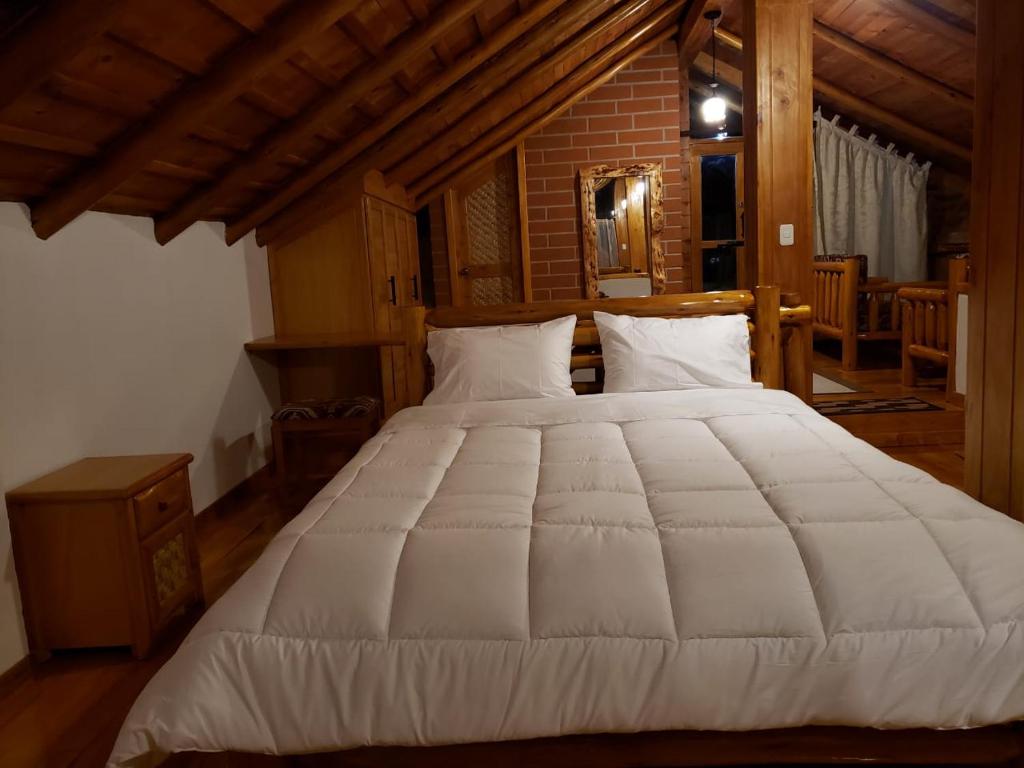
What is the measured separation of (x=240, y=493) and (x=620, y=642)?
2722 mm

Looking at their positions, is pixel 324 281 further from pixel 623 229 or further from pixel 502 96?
pixel 623 229

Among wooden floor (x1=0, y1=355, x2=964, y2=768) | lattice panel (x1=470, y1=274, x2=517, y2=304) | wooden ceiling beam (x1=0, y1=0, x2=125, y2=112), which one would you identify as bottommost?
wooden floor (x1=0, y1=355, x2=964, y2=768)

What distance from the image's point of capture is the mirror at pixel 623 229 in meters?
6.27

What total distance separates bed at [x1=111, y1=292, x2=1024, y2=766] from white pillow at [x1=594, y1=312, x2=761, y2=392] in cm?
139

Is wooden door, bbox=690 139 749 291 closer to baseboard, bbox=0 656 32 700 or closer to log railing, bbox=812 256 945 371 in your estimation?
log railing, bbox=812 256 945 371

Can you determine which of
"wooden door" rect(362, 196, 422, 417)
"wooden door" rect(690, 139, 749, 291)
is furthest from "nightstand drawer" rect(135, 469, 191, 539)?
"wooden door" rect(690, 139, 749, 291)

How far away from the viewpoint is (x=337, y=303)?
417 cm

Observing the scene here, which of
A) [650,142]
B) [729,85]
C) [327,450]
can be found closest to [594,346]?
[327,450]

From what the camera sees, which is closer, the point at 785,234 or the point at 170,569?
the point at 170,569

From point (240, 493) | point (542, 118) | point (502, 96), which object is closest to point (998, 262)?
point (240, 493)

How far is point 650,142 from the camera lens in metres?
6.27

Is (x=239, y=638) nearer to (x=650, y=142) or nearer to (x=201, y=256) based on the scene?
(x=201, y=256)

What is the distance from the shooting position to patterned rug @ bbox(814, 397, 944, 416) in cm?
430

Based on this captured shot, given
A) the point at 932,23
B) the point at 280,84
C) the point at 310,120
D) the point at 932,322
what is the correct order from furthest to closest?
the point at 932,322
the point at 932,23
the point at 310,120
the point at 280,84
